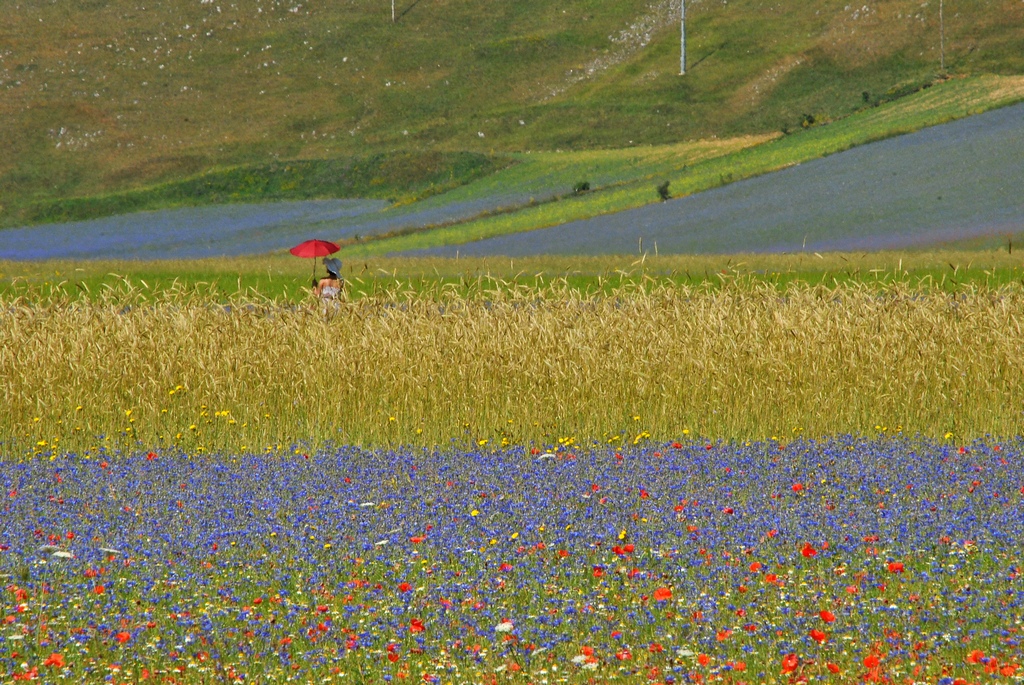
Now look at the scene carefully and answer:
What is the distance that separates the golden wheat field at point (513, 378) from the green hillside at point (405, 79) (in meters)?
52.2

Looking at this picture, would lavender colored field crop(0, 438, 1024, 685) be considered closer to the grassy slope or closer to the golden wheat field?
the golden wheat field

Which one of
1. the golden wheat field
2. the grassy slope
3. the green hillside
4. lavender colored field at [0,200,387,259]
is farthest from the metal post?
the golden wheat field

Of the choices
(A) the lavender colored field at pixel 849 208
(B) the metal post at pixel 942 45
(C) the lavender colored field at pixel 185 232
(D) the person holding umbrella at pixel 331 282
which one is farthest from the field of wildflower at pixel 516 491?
(B) the metal post at pixel 942 45

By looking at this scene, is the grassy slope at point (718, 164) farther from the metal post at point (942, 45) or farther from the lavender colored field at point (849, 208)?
the metal post at point (942, 45)

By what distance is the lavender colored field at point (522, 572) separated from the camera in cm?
522

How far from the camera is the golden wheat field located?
1074 centimetres

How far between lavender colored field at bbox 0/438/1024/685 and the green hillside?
56.3m

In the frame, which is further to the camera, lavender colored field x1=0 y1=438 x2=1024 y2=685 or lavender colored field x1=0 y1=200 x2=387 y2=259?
lavender colored field x1=0 y1=200 x2=387 y2=259

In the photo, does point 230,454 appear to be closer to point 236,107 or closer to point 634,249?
point 634,249

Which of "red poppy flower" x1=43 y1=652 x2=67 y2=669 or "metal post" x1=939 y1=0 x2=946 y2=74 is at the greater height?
"metal post" x1=939 y1=0 x2=946 y2=74

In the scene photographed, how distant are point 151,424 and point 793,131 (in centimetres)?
5288

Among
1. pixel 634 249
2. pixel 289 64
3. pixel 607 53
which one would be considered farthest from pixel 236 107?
pixel 634 249

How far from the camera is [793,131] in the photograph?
59.9m

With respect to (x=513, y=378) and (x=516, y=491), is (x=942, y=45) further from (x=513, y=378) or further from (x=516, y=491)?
(x=516, y=491)
